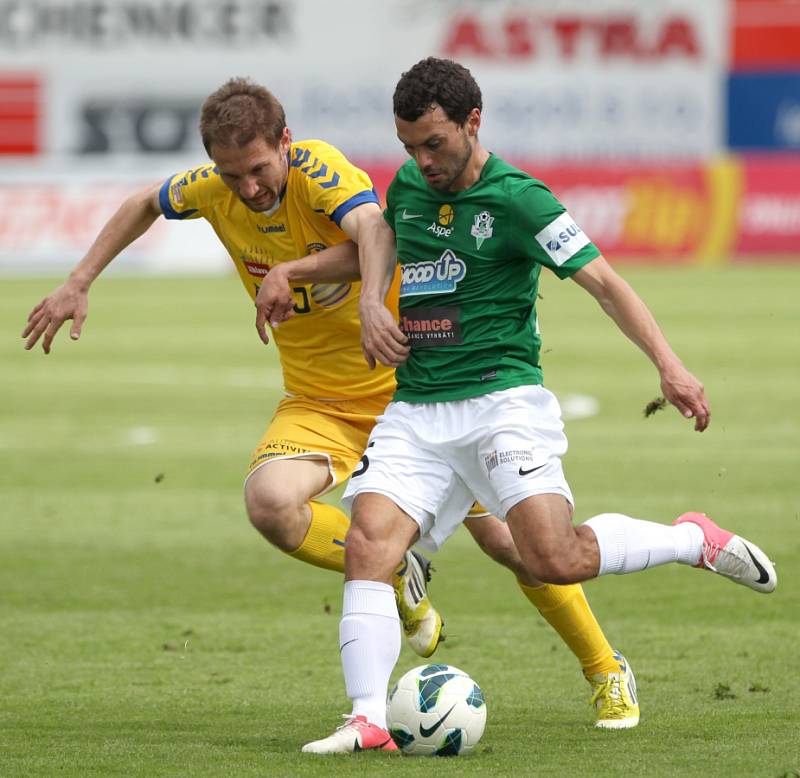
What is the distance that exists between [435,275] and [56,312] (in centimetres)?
158

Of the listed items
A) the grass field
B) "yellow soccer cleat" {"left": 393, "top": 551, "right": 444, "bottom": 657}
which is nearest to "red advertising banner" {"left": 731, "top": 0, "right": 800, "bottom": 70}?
the grass field

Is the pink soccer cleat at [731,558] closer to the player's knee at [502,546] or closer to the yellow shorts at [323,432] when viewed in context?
the player's knee at [502,546]

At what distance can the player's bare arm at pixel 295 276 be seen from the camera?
244 inches

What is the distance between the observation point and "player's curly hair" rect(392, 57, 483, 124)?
5805 millimetres

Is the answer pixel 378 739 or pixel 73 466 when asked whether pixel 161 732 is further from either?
pixel 73 466

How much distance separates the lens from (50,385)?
57.1 feet

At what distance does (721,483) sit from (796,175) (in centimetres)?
2101

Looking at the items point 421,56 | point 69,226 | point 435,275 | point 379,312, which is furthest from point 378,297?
point 421,56

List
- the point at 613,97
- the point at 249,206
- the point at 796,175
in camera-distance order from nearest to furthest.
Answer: the point at 249,206
the point at 796,175
the point at 613,97

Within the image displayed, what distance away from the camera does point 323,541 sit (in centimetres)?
700

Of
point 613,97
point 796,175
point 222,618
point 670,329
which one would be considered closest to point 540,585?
point 222,618

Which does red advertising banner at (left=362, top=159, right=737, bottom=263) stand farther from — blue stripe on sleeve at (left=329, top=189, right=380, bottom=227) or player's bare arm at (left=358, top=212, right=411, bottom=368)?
player's bare arm at (left=358, top=212, right=411, bottom=368)

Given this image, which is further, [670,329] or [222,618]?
[670,329]

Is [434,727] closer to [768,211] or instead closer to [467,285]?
[467,285]
